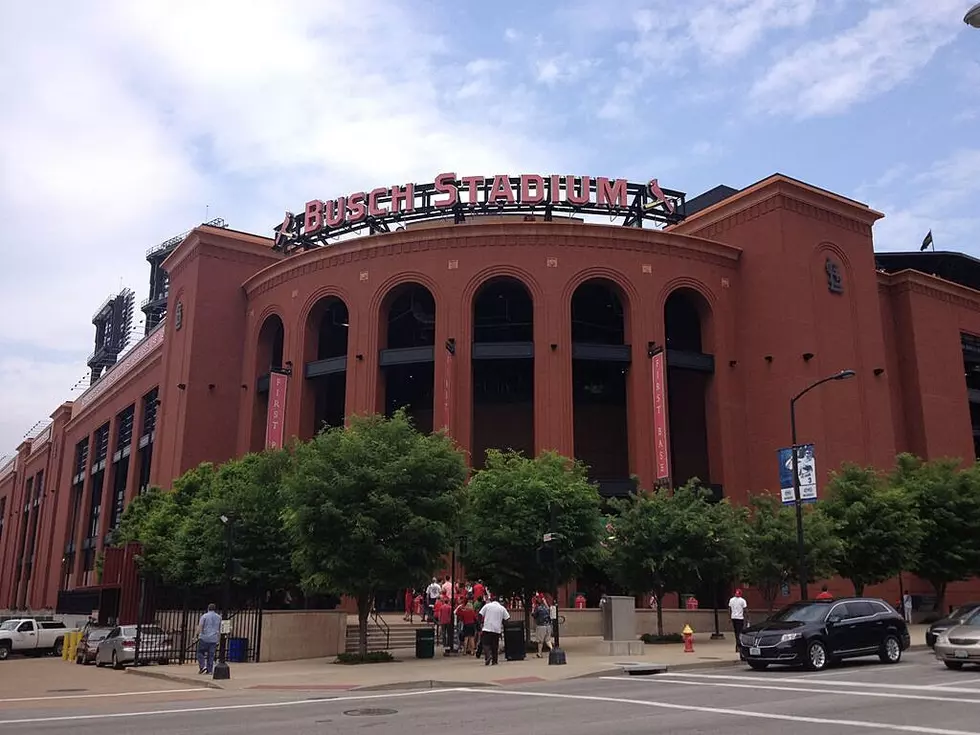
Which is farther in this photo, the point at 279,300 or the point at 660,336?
the point at 279,300

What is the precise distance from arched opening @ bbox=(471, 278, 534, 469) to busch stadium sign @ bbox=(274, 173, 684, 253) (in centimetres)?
Result: 487

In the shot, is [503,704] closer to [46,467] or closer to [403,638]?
[403,638]

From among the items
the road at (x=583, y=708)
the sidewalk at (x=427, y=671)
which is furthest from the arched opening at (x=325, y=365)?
the road at (x=583, y=708)

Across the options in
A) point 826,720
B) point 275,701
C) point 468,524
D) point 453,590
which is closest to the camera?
point 826,720

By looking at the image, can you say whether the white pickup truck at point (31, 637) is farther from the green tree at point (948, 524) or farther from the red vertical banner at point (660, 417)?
the green tree at point (948, 524)

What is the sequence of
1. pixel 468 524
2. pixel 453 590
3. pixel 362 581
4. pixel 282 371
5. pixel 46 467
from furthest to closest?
pixel 46 467 → pixel 282 371 → pixel 453 590 → pixel 468 524 → pixel 362 581

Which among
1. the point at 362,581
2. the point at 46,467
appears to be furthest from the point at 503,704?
the point at 46,467

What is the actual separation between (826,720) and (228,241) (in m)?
48.0

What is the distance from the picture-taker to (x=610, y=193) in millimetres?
48781

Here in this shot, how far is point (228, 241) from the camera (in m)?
54.4

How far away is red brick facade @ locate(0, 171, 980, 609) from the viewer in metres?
44.4

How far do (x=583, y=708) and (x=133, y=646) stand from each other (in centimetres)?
1970

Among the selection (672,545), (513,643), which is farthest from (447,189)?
(513,643)

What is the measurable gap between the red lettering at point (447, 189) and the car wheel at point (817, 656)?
32864 mm
